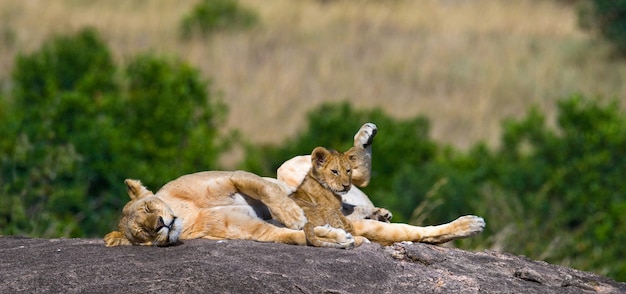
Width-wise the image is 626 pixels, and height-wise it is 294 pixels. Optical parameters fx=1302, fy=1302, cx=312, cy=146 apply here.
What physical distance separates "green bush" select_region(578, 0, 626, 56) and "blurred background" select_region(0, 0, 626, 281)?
6cm

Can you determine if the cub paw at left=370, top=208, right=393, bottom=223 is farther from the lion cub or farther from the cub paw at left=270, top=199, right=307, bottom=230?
the cub paw at left=270, top=199, right=307, bottom=230

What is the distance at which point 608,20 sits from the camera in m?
33.5

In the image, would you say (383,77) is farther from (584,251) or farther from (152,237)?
(152,237)

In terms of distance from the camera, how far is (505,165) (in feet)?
68.4

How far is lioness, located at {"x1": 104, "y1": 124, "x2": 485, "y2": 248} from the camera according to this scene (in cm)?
655

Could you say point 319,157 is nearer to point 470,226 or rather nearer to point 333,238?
point 333,238

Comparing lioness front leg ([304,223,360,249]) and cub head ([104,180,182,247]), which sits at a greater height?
lioness front leg ([304,223,360,249])

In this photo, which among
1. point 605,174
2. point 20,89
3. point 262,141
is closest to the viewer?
point 605,174

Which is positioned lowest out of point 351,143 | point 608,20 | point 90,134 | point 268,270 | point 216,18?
point 268,270

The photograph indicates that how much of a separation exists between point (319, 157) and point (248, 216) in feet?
1.60

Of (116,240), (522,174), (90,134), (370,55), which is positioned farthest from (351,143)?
(116,240)

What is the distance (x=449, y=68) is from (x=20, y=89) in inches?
495

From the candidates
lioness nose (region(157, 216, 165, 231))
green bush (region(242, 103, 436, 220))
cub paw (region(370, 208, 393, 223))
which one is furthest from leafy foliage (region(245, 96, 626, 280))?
lioness nose (region(157, 216, 165, 231))

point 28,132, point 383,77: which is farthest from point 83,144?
point 383,77
